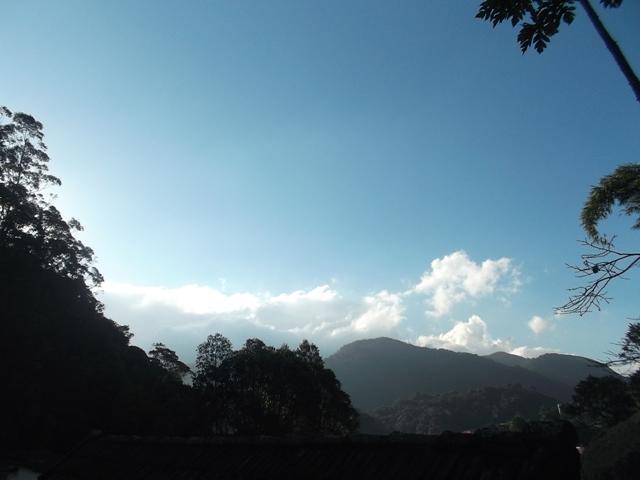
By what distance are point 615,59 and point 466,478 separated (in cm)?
641

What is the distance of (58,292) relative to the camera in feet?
104

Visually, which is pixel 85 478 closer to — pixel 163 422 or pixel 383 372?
pixel 163 422

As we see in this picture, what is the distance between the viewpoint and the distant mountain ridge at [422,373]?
490 ft

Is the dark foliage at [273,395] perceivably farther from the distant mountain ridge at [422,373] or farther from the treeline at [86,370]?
the distant mountain ridge at [422,373]

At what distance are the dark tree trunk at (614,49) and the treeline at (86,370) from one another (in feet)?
103

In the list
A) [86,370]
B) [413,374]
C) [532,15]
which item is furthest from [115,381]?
[413,374]

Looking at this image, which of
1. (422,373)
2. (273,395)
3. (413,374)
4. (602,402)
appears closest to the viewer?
(273,395)

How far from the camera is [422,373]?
548ft

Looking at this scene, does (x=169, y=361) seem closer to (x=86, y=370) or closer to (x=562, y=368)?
(x=86, y=370)

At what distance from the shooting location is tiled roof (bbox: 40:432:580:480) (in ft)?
16.8

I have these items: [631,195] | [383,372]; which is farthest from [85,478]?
[383,372]

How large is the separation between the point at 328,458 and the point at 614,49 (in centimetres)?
769

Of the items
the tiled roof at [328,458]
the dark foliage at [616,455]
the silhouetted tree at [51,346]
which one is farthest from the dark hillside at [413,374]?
the tiled roof at [328,458]

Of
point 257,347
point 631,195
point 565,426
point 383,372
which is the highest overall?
point 383,372
